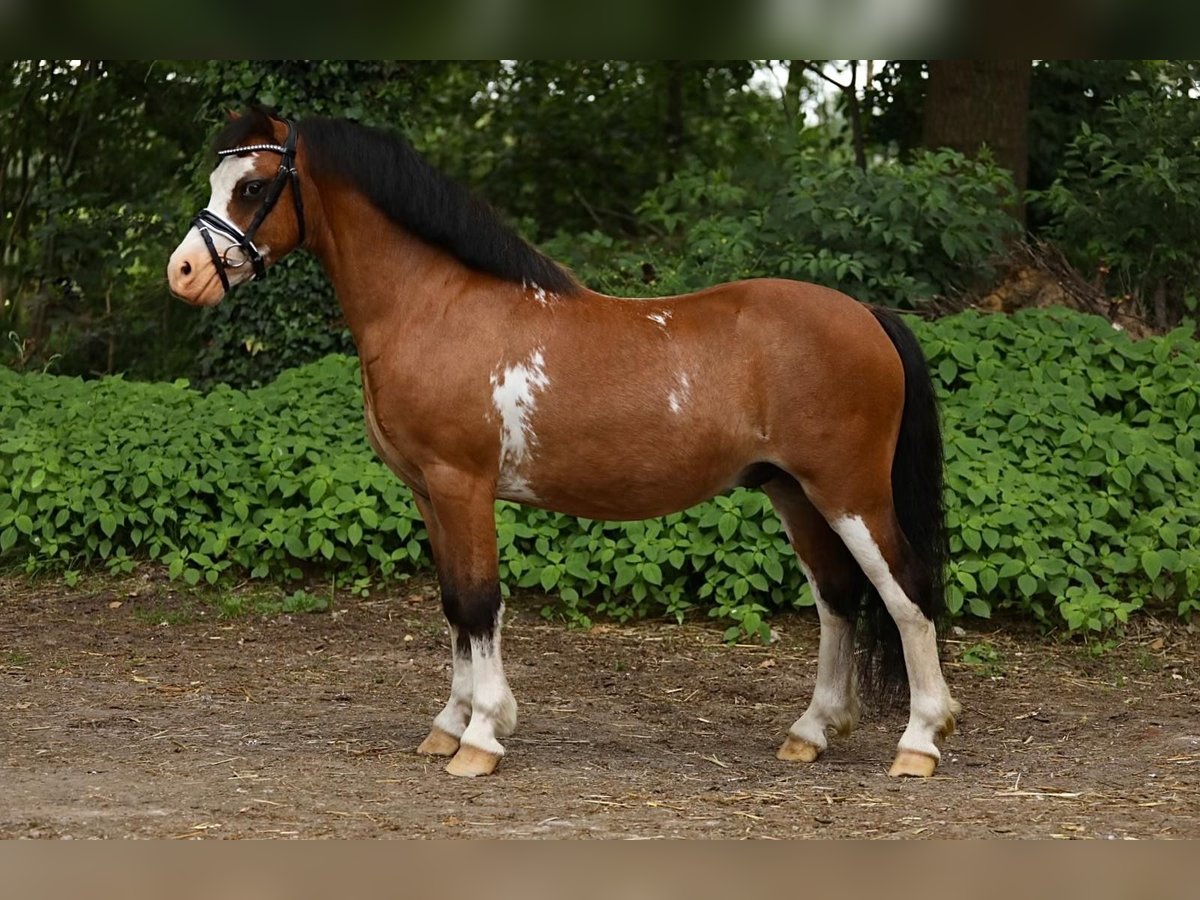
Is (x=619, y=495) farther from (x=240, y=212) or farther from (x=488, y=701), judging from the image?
(x=240, y=212)

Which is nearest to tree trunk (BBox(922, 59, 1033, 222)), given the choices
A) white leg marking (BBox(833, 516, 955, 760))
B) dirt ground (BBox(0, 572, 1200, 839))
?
dirt ground (BBox(0, 572, 1200, 839))

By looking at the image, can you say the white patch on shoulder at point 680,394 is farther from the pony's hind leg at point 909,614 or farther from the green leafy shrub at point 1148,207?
the green leafy shrub at point 1148,207

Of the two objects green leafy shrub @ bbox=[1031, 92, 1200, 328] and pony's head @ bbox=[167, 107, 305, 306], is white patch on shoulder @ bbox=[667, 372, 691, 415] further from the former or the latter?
green leafy shrub @ bbox=[1031, 92, 1200, 328]

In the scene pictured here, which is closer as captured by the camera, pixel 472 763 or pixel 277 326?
pixel 472 763

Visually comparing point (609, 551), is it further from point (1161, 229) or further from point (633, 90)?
point (633, 90)

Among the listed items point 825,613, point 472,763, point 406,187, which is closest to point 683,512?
point 825,613

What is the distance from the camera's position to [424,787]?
4473 millimetres

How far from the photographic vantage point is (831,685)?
5.12 m

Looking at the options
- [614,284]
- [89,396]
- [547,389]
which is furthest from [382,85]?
[547,389]

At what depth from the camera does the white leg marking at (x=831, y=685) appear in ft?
16.7

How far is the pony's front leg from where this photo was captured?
4.68 metres

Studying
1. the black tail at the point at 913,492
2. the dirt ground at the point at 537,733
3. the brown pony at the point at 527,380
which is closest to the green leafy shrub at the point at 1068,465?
the dirt ground at the point at 537,733

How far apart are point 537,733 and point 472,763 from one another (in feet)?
2.58

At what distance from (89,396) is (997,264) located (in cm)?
582
